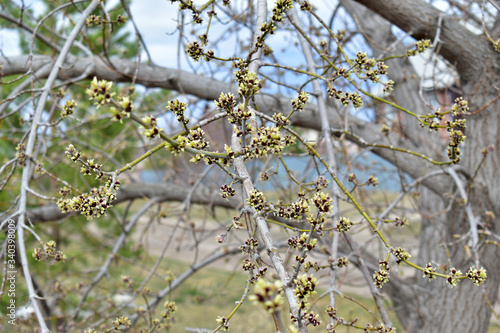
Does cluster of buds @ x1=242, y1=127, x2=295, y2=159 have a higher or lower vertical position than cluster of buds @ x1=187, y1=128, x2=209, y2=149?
lower

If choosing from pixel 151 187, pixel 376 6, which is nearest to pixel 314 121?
pixel 376 6

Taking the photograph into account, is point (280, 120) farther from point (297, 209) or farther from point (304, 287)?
point (304, 287)

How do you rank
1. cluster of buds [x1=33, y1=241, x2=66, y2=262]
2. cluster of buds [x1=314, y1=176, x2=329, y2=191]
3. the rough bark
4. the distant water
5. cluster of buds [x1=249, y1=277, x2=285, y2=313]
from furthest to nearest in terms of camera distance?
the distant water
the rough bark
cluster of buds [x1=33, y1=241, x2=66, y2=262]
cluster of buds [x1=314, y1=176, x2=329, y2=191]
cluster of buds [x1=249, y1=277, x2=285, y2=313]

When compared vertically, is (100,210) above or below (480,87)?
below

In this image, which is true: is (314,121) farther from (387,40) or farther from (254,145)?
(254,145)

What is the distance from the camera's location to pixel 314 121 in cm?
351

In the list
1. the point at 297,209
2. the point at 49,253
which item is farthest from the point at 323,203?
the point at 49,253

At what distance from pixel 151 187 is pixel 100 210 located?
10.2 ft

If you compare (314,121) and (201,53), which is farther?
(314,121)

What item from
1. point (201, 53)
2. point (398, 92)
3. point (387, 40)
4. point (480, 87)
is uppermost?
point (387, 40)

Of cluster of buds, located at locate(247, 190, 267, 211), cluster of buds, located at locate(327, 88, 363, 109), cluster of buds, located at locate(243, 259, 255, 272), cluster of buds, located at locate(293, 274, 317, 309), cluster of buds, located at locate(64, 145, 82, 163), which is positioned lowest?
cluster of buds, located at locate(293, 274, 317, 309)

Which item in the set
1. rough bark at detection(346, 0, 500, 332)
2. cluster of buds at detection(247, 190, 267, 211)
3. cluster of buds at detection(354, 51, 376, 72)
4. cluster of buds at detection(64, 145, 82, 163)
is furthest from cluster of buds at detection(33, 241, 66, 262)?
rough bark at detection(346, 0, 500, 332)

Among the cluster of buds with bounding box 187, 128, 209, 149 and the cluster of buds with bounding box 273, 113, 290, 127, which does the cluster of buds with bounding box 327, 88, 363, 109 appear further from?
the cluster of buds with bounding box 187, 128, 209, 149

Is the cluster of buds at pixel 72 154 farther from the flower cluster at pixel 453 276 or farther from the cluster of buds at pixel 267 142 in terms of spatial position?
the flower cluster at pixel 453 276
